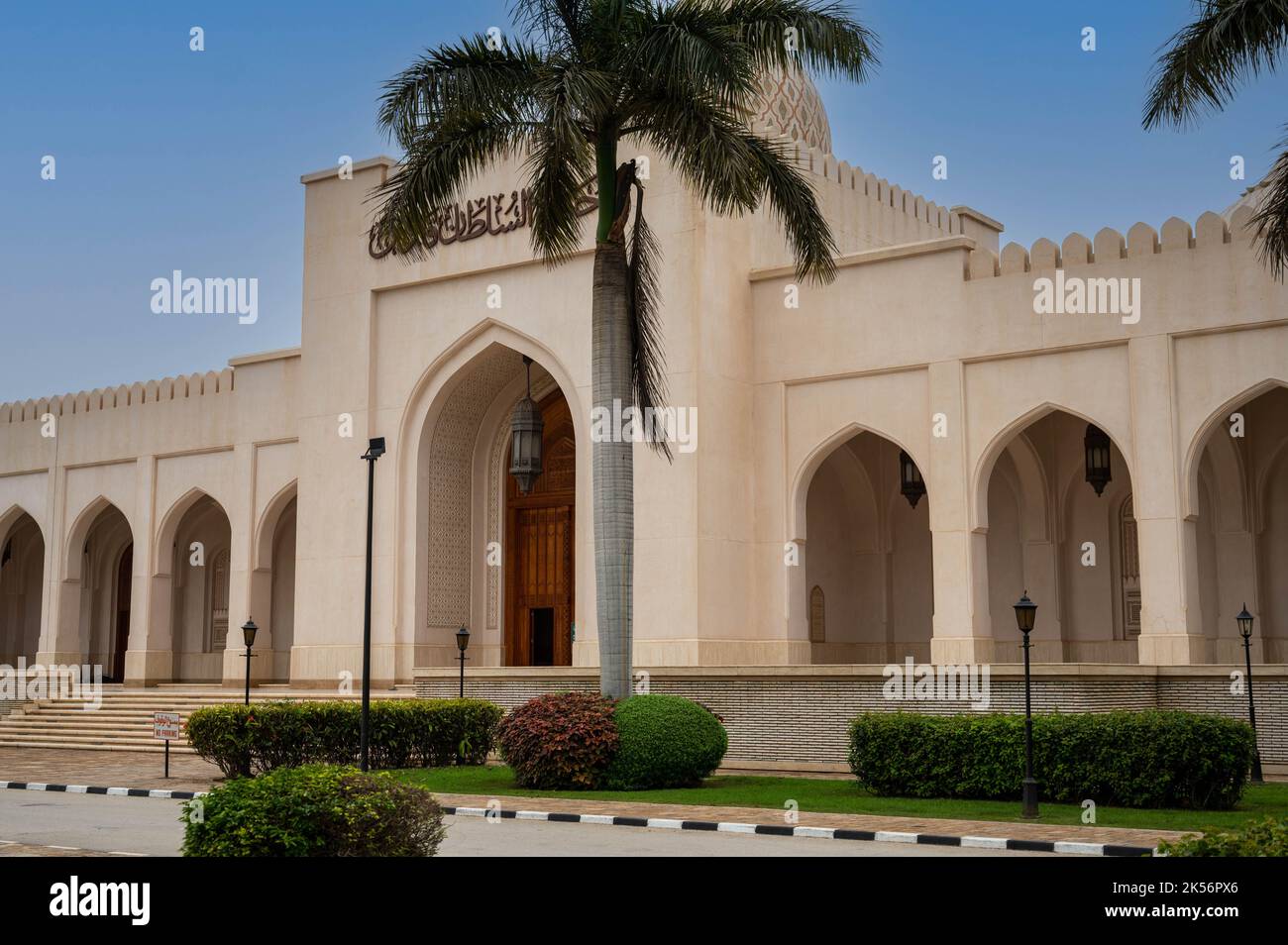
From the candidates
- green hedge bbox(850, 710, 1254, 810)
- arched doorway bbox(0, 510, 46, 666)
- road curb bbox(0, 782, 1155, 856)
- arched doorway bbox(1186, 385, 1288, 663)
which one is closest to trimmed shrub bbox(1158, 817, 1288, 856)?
road curb bbox(0, 782, 1155, 856)

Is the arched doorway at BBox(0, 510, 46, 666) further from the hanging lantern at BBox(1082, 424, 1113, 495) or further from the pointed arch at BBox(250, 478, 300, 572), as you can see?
the hanging lantern at BBox(1082, 424, 1113, 495)

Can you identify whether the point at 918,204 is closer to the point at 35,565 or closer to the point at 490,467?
the point at 490,467

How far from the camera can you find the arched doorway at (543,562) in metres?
26.9

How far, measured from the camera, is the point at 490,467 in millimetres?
27406

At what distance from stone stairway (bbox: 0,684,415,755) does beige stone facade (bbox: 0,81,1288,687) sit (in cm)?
145

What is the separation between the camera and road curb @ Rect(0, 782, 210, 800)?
15.8 m

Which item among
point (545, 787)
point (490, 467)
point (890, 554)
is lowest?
point (545, 787)

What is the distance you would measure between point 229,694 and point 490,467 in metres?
6.15

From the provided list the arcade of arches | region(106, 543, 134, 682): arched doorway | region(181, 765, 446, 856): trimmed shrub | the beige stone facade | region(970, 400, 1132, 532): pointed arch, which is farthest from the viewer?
region(106, 543, 134, 682): arched doorway

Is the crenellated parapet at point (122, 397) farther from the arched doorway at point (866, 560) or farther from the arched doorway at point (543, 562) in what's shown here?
the arched doorway at point (866, 560)

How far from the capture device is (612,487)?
15.9 meters

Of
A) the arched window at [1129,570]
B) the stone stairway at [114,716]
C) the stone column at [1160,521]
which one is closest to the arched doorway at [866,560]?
the arched window at [1129,570]

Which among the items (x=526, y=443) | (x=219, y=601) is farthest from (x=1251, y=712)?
(x=219, y=601)
